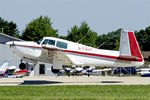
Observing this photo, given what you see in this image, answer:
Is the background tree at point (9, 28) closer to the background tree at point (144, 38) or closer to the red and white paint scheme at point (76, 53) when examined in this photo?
the background tree at point (144, 38)

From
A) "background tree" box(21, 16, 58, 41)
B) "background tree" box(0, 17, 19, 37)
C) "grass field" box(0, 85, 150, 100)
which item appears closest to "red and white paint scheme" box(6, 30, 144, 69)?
"grass field" box(0, 85, 150, 100)

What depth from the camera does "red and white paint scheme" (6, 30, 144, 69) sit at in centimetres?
2691

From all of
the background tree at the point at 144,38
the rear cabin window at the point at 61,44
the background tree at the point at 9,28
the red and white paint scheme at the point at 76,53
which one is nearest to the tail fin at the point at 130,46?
the red and white paint scheme at the point at 76,53

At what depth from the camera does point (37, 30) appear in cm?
6706

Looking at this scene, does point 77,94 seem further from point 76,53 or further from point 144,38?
point 144,38

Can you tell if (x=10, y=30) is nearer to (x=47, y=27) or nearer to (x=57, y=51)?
(x=47, y=27)

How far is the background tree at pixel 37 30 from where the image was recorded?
65.9 m

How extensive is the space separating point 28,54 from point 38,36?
3887cm

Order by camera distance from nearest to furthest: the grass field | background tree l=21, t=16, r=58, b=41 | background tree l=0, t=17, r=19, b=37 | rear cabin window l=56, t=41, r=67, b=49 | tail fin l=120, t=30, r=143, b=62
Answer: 1. the grass field
2. rear cabin window l=56, t=41, r=67, b=49
3. tail fin l=120, t=30, r=143, b=62
4. background tree l=21, t=16, r=58, b=41
5. background tree l=0, t=17, r=19, b=37

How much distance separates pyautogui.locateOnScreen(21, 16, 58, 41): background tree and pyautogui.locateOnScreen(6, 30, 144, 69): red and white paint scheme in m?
37.8

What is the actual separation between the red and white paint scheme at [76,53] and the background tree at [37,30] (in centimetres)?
3785

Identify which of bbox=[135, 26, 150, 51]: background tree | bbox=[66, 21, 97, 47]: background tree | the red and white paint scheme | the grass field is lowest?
the grass field

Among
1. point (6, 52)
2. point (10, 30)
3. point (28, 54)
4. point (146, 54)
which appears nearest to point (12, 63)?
point (6, 52)

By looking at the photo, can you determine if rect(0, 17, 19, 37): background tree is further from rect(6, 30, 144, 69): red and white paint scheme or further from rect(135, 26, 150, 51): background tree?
rect(6, 30, 144, 69): red and white paint scheme
